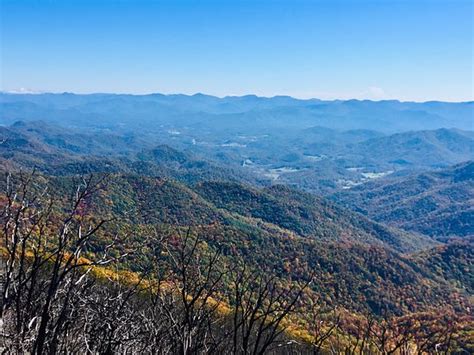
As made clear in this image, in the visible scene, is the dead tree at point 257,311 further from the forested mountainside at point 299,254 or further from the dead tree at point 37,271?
the forested mountainside at point 299,254

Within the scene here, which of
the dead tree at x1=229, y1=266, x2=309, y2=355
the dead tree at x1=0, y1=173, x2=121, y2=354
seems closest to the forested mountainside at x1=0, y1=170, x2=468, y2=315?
the dead tree at x1=229, y1=266, x2=309, y2=355

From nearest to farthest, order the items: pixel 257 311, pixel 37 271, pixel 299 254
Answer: pixel 37 271
pixel 257 311
pixel 299 254

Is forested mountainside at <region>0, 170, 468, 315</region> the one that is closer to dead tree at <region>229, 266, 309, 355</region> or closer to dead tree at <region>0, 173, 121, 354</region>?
dead tree at <region>229, 266, 309, 355</region>

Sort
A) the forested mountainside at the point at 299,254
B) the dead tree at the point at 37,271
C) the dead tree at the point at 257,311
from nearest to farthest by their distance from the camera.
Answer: the dead tree at the point at 37,271 < the dead tree at the point at 257,311 < the forested mountainside at the point at 299,254

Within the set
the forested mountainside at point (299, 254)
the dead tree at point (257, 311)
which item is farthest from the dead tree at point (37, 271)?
the forested mountainside at point (299, 254)

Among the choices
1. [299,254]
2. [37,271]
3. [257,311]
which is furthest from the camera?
[299,254]

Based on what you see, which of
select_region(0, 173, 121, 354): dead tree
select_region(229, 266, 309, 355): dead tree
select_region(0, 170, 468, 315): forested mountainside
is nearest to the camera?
select_region(0, 173, 121, 354): dead tree

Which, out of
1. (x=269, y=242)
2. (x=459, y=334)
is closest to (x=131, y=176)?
(x=269, y=242)

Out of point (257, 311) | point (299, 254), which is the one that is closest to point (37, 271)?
point (257, 311)

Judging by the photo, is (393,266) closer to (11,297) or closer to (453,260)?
(453,260)

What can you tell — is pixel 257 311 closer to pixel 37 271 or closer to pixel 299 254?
pixel 37 271

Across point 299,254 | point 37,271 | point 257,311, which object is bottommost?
point 299,254

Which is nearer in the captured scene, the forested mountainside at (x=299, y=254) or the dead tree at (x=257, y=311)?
the dead tree at (x=257, y=311)
